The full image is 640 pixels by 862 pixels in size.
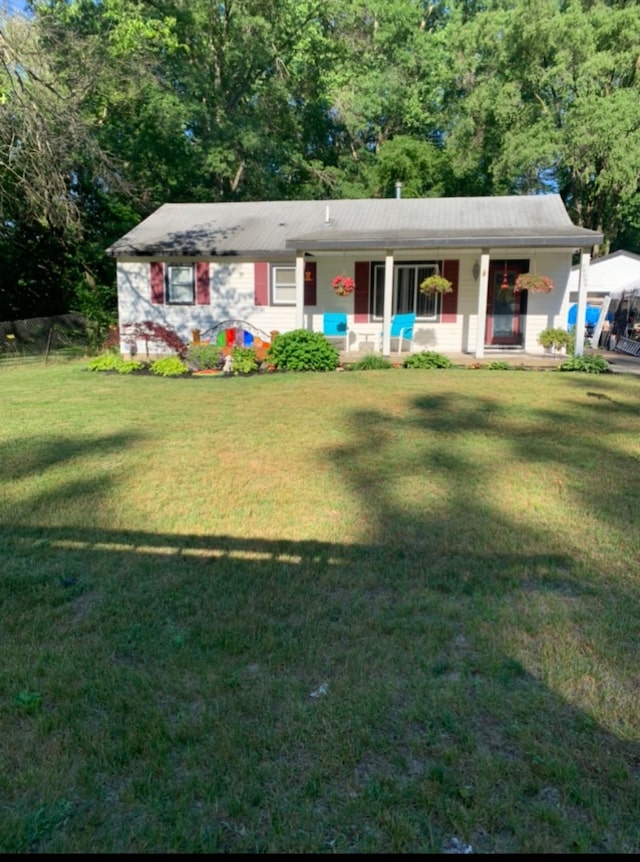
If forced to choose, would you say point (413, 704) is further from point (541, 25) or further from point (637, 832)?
point (541, 25)

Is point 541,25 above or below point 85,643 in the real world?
above

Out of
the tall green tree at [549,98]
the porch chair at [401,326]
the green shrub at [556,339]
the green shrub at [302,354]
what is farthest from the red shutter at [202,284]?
the tall green tree at [549,98]

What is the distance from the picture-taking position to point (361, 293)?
1617 cm

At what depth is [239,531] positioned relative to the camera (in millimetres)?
4445

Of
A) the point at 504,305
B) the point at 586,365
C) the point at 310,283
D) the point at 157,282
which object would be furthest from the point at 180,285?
the point at 586,365

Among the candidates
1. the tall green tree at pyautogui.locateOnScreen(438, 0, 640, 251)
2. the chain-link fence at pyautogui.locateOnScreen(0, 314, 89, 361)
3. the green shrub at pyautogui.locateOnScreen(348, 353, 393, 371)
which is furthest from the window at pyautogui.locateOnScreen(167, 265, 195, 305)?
the tall green tree at pyautogui.locateOnScreen(438, 0, 640, 251)

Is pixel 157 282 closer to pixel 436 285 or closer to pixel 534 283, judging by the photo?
pixel 436 285

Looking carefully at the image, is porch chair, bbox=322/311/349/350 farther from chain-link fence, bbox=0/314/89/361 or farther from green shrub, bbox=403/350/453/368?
chain-link fence, bbox=0/314/89/361

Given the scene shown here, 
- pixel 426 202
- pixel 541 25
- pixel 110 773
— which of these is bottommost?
pixel 110 773

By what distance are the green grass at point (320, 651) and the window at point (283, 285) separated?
1045cm

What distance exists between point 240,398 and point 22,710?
7512 millimetres

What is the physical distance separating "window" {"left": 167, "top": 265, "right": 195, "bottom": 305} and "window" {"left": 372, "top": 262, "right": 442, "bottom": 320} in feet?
16.0

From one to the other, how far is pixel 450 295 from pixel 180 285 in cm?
713

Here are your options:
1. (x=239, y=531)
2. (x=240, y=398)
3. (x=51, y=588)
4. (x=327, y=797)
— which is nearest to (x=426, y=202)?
(x=240, y=398)
